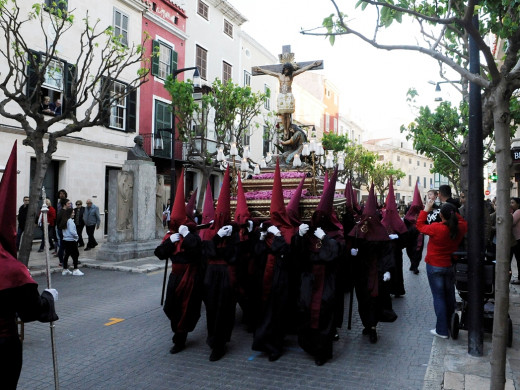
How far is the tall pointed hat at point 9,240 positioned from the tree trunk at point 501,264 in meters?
3.53

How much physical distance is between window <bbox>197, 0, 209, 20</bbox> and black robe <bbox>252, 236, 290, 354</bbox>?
24.1 m

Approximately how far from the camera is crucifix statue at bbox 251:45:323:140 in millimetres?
9227

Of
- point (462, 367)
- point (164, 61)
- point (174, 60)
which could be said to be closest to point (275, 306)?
point (462, 367)

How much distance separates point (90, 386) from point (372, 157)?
124 ft

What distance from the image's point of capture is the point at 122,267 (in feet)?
37.9

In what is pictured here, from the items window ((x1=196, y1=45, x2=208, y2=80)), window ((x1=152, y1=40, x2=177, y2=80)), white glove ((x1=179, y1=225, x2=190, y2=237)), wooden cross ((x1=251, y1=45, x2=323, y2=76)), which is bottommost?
white glove ((x1=179, y1=225, x2=190, y2=237))

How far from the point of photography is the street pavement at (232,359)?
4.54 meters

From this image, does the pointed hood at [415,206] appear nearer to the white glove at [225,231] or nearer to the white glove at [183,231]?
the white glove at [225,231]

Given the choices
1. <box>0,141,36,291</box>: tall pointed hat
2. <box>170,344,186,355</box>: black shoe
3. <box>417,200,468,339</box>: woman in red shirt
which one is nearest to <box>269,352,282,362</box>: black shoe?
<box>170,344,186,355</box>: black shoe

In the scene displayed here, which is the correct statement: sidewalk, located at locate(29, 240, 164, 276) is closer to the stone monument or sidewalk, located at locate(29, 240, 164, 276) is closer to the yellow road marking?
the stone monument

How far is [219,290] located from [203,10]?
82.1 ft

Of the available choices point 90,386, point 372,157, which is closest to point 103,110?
point 90,386

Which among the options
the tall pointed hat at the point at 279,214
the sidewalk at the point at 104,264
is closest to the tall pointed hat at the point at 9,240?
the tall pointed hat at the point at 279,214

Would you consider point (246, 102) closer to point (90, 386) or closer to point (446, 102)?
point (446, 102)
